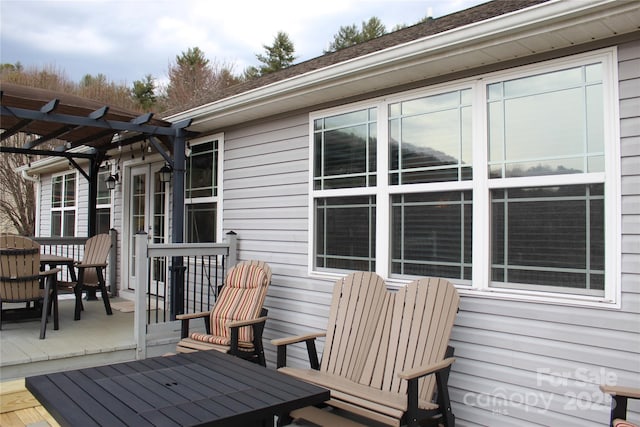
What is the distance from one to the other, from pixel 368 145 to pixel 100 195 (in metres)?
6.04

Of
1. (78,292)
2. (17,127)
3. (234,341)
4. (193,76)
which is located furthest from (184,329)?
(193,76)

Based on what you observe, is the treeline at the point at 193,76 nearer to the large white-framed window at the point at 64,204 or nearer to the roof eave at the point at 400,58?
the large white-framed window at the point at 64,204

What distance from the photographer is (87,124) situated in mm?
4555

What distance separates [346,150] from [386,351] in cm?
165

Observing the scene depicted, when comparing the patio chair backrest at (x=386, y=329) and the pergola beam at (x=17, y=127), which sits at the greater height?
the pergola beam at (x=17, y=127)

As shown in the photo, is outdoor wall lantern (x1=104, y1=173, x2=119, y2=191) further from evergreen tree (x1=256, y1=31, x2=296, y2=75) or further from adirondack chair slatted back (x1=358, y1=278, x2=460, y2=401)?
evergreen tree (x1=256, y1=31, x2=296, y2=75)

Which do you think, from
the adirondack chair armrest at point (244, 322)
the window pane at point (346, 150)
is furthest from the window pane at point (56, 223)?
the window pane at point (346, 150)

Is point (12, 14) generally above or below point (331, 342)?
above

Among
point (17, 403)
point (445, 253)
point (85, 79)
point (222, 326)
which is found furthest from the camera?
point (85, 79)

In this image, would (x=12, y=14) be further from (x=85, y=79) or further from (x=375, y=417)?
(x=85, y=79)

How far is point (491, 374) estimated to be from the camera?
2.94m

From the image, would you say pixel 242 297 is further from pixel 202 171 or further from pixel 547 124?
pixel 547 124

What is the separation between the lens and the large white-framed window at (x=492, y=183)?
262 cm

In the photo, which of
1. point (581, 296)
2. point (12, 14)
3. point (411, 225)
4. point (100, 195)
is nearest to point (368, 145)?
point (411, 225)
